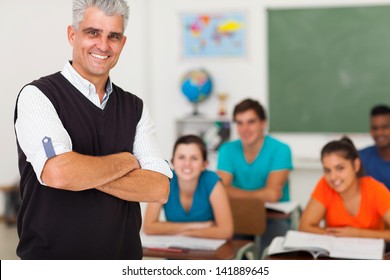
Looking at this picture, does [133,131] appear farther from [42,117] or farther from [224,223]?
[224,223]

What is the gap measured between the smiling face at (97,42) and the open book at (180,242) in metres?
1.38

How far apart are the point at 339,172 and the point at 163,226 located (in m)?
0.92

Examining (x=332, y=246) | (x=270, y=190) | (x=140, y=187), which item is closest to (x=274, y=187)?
(x=270, y=190)

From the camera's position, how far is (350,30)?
5785 millimetres

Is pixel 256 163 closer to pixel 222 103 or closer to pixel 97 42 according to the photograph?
pixel 222 103

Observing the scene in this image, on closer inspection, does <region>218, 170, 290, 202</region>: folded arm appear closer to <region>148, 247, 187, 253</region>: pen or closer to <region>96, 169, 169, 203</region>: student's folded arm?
<region>148, 247, 187, 253</region>: pen

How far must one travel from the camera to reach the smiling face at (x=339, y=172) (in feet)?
10.2

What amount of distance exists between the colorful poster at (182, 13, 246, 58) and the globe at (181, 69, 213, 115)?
8.6 inches

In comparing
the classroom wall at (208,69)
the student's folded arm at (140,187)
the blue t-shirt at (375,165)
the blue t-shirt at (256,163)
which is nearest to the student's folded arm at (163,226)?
the blue t-shirt at (256,163)

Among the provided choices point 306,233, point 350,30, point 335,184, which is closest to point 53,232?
point 306,233

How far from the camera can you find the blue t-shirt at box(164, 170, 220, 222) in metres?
3.28

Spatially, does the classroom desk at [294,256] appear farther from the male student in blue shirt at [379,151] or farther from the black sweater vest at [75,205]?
the male student in blue shirt at [379,151]

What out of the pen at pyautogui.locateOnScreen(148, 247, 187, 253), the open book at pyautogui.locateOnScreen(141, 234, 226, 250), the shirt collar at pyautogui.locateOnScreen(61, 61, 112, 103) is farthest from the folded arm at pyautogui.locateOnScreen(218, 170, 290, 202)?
the shirt collar at pyautogui.locateOnScreen(61, 61, 112, 103)
